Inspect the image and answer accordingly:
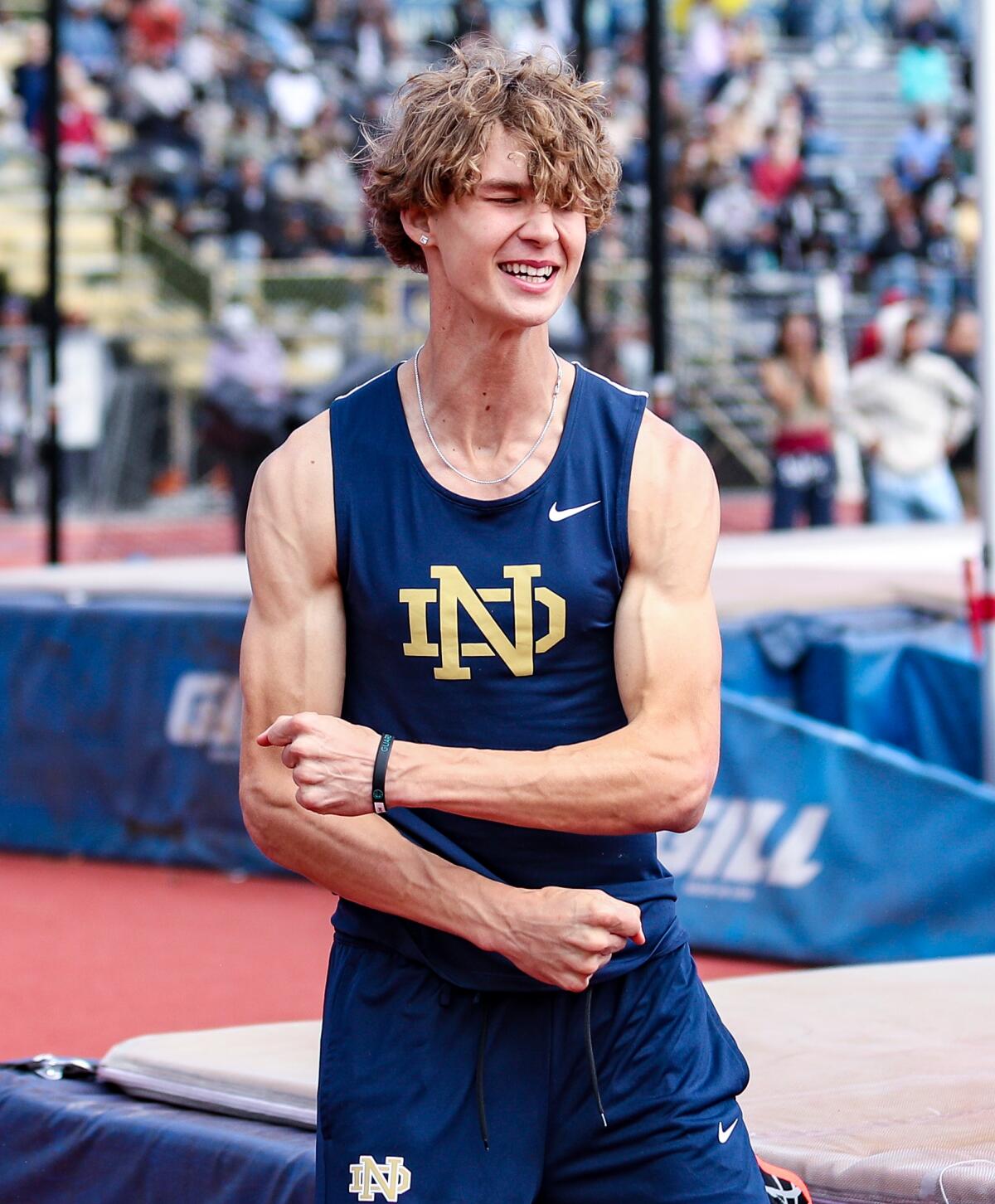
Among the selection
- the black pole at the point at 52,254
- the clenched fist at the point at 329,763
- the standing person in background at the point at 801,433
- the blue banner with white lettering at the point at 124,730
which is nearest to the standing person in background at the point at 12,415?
the black pole at the point at 52,254

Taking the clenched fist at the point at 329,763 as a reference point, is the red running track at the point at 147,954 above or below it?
below

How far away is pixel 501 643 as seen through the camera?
83.2 inches

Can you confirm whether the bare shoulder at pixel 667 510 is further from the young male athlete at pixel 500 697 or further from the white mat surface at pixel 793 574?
the white mat surface at pixel 793 574

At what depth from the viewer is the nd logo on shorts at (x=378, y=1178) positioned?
208cm

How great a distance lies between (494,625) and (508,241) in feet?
1.42

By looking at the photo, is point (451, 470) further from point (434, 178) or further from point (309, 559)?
point (434, 178)

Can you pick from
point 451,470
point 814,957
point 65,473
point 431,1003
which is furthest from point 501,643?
point 65,473

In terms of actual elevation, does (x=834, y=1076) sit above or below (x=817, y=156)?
below

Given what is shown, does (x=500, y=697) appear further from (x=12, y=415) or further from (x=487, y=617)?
(x=12, y=415)

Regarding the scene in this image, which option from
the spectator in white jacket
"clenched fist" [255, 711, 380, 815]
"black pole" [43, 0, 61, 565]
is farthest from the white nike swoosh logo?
the spectator in white jacket

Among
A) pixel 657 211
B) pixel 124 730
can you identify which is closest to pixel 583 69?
pixel 657 211

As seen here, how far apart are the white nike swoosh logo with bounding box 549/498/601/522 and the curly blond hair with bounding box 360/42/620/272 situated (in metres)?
0.34

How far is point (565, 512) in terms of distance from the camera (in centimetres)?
212

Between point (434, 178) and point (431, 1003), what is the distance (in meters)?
0.94
